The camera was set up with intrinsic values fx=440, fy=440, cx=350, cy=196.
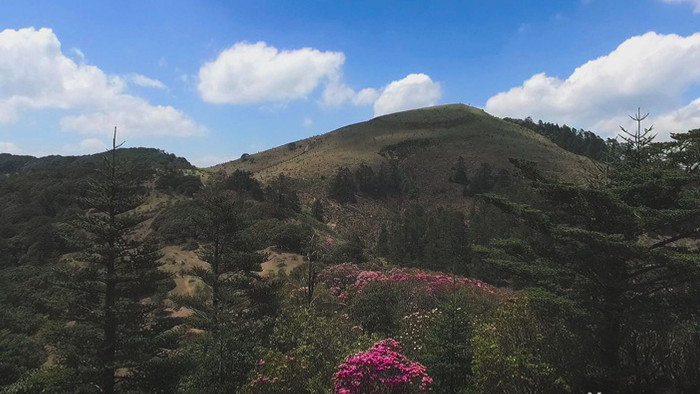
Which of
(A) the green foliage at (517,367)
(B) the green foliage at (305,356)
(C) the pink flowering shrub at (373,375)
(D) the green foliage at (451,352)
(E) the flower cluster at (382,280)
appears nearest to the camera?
(C) the pink flowering shrub at (373,375)

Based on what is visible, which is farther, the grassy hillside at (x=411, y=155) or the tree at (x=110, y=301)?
the grassy hillside at (x=411, y=155)

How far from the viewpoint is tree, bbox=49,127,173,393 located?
55.5 feet

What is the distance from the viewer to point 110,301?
1730 centimetres

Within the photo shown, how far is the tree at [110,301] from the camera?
1691 centimetres

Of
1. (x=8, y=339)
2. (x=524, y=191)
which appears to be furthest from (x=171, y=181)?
(x=524, y=191)

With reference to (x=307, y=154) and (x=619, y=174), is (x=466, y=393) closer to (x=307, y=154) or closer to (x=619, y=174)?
(x=619, y=174)

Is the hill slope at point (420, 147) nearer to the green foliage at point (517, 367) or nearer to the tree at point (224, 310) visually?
the tree at point (224, 310)

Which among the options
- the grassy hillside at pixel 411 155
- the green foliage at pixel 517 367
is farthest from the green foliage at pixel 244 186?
the green foliage at pixel 517 367

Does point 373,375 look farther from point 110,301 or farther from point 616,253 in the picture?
point 110,301

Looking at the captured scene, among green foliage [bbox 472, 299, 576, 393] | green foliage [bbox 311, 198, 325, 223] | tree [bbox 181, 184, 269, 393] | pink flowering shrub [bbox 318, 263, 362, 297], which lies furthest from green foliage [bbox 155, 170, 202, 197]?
green foliage [bbox 472, 299, 576, 393]

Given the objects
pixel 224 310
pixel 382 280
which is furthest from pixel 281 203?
pixel 224 310

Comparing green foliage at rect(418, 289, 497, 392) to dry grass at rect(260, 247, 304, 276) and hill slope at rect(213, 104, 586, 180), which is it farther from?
hill slope at rect(213, 104, 586, 180)

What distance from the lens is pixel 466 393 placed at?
11508 millimetres

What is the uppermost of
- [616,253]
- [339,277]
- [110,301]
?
[616,253]
